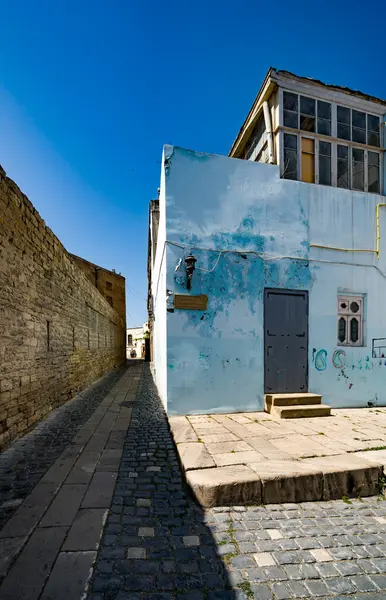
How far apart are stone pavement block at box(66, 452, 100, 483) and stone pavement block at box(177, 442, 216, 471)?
1.05 meters

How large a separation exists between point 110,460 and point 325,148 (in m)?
7.22

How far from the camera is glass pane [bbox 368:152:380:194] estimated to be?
6643mm

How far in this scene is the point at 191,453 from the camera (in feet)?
11.1

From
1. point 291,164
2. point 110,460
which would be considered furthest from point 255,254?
point 110,460

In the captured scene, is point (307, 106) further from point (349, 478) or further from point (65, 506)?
point (65, 506)

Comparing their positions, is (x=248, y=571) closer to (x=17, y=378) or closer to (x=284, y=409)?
(x=284, y=409)

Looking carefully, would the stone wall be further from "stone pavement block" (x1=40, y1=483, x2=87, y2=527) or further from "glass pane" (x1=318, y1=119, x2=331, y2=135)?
"stone pavement block" (x1=40, y1=483, x2=87, y2=527)

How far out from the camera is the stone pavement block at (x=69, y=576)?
5.61ft

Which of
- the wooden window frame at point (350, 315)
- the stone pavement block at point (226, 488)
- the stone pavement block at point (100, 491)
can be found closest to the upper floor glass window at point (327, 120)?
the wooden window frame at point (350, 315)

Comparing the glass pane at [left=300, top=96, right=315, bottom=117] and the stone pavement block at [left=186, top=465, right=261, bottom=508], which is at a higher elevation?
the glass pane at [left=300, top=96, right=315, bottom=117]

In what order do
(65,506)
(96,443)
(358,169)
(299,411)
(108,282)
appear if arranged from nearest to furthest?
(65,506) → (96,443) → (299,411) → (358,169) → (108,282)

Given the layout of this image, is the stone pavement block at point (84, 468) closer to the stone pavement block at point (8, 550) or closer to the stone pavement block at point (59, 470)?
the stone pavement block at point (59, 470)

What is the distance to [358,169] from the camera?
259 inches

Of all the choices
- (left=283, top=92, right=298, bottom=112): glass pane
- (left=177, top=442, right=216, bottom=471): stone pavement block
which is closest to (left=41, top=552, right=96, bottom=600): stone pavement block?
(left=177, top=442, right=216, bottom=471): stone pavement block
